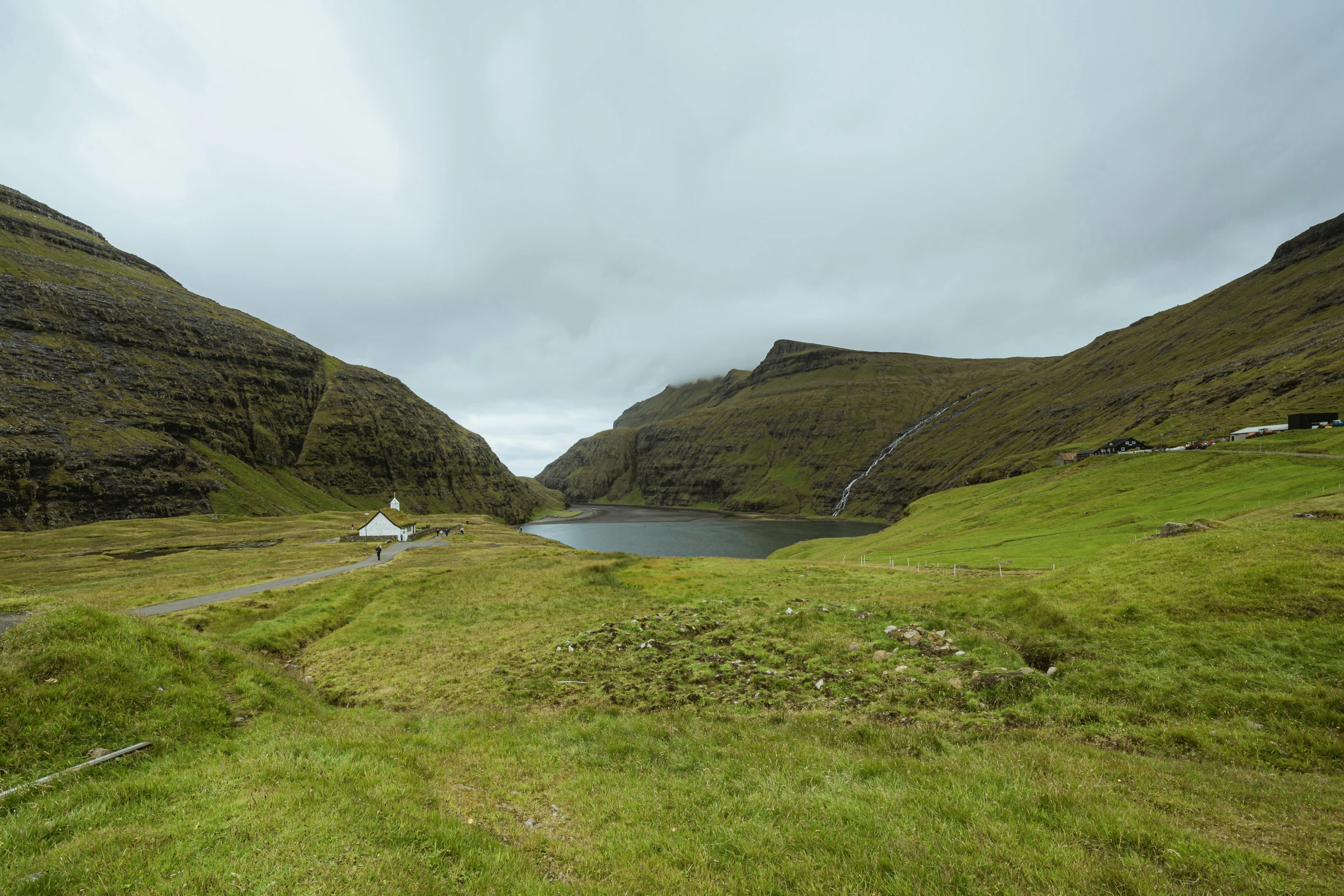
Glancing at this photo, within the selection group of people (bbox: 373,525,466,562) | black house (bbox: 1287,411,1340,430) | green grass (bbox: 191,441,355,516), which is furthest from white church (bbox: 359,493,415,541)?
black house (bbox: 1287,411,1340,430)

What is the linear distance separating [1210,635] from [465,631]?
99.0 ft

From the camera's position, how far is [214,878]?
6.19m

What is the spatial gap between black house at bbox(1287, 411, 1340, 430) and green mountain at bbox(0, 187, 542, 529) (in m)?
232

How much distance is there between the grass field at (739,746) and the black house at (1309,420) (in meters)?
91.7

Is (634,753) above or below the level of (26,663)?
below

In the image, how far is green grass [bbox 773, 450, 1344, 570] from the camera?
4756cm

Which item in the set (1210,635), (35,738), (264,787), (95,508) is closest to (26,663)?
(35,738)

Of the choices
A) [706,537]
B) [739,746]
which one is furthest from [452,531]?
[739,746]

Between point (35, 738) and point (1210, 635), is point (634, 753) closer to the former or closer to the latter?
point (35, 738)

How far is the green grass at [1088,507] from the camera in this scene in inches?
1873

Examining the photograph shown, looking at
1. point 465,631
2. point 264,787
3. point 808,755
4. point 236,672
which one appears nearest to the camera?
point 264,787

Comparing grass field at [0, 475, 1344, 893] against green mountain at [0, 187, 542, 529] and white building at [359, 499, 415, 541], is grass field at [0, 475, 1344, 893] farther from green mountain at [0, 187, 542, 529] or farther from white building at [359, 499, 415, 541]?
green mountain at [0, 187, 542, 529]

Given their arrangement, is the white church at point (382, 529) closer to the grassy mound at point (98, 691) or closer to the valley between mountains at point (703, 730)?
the valley between mountains at point (703, 730)

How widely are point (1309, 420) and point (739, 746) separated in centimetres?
12191
